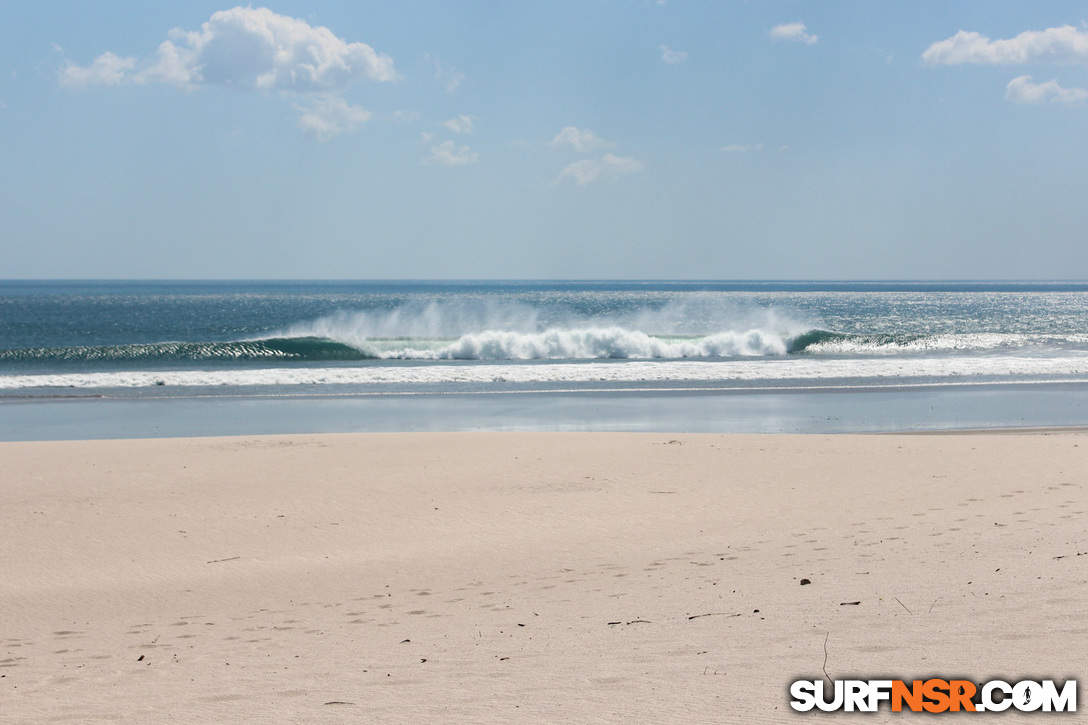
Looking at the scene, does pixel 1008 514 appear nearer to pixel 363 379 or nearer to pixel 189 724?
pixel 189 724

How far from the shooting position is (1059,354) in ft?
108

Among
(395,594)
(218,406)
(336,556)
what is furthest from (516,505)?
(218,406)

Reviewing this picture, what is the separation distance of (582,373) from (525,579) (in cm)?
1974

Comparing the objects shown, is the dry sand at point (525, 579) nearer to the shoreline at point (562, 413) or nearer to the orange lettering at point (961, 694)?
the orange lettering at point (961, 694)

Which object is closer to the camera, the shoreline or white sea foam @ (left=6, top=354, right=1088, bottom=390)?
the shoreline

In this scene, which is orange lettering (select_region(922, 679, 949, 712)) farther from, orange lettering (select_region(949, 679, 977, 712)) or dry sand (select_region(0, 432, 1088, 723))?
dry sand (select_region(0, 432, 1088, 723))

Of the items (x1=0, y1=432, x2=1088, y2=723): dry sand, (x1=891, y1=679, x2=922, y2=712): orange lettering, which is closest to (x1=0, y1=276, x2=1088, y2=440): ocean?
(x1=0, y1=432, x2=1088, y2=723): dry sand

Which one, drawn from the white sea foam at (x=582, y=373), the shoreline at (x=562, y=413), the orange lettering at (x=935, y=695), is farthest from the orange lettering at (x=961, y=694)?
the white sea foam at (x=582, y=373)

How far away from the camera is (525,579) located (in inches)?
261

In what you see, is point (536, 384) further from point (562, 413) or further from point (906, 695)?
point (906, 695)

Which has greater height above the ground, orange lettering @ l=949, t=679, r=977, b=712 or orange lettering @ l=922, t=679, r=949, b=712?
orange lettering @ l=949, t=679, r=977, b=712

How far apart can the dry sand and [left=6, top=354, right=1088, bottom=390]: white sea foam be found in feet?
40.9

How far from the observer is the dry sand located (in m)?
4.28

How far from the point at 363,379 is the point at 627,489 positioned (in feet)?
53.2
